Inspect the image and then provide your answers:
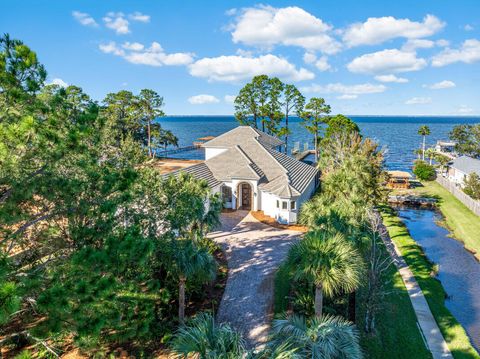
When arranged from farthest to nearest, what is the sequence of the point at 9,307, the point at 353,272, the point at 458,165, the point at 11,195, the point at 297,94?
1. the point at 297,94
2. the point at 458,165
3. the point at 353,272
4. the point at 11,195
5. the point at 9,307

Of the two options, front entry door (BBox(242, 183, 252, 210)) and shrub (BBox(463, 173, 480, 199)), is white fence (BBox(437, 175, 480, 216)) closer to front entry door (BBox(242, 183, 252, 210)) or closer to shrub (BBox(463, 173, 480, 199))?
shrub (BBox(463, 173, 480, 199))

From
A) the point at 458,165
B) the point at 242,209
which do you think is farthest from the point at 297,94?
the point at 242,209

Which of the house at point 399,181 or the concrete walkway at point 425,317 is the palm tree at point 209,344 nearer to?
the concrete walkway at point 425,317

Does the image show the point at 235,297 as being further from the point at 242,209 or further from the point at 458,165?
the point at 458,165

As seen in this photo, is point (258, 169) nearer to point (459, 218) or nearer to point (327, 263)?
point (327, 263)

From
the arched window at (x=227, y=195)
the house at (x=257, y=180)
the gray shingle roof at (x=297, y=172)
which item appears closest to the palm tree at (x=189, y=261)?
the house at (x=257, y=180)

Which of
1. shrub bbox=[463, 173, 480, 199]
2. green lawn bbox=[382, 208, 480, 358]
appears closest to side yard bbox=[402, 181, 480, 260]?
shrub bbox=[463, 173, 480, 199]
